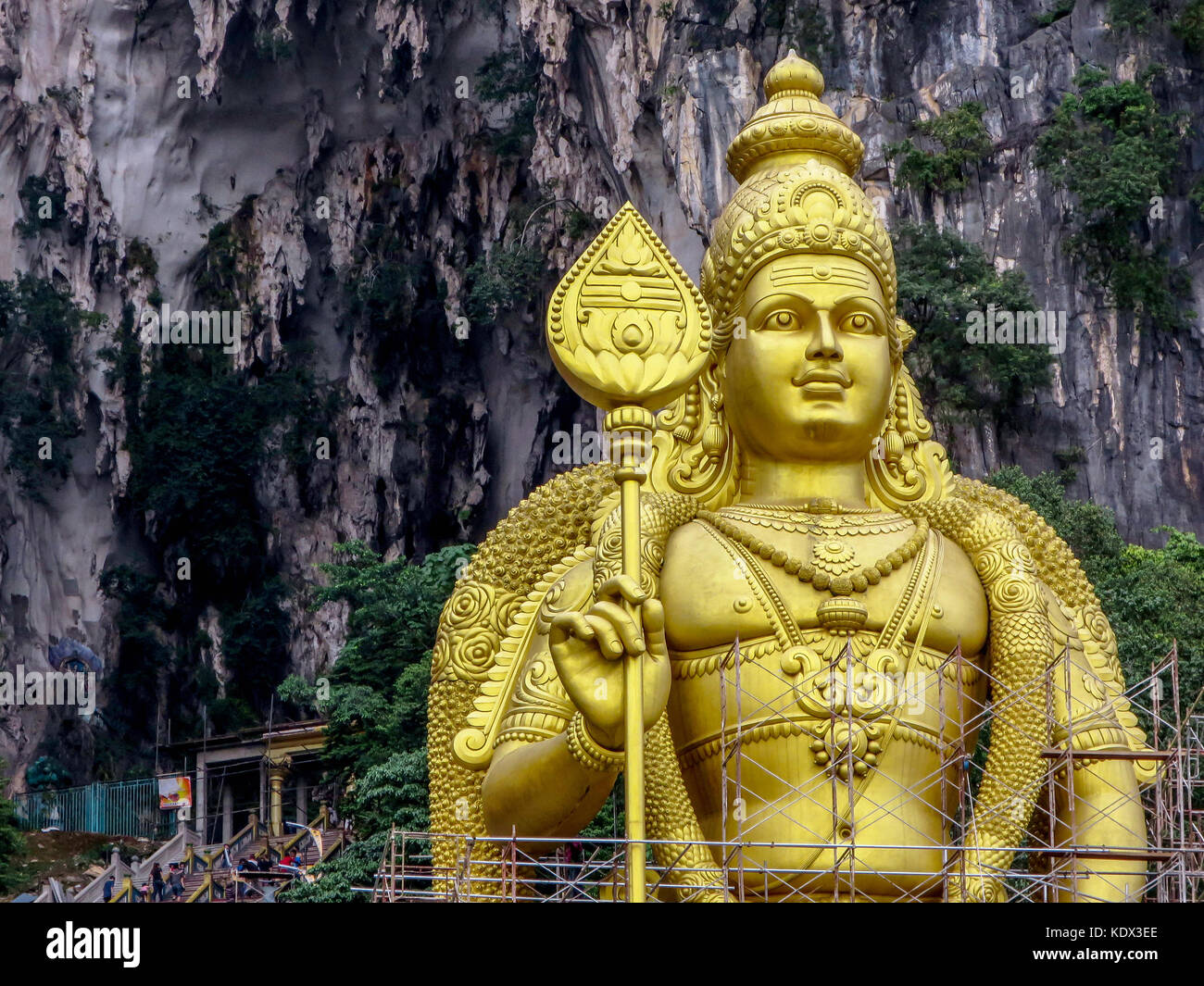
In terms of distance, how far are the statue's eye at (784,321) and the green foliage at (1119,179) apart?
19.7 metres

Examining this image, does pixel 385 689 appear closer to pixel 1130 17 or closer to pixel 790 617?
pixel 790 617

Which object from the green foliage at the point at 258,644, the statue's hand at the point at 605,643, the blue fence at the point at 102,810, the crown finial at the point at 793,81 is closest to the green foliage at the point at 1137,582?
the crown finial at the point at 793,81

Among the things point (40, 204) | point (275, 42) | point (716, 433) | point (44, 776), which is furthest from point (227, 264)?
point (716, 433)

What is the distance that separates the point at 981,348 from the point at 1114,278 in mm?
2417

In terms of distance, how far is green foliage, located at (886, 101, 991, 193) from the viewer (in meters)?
26.6

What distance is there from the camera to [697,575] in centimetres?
686

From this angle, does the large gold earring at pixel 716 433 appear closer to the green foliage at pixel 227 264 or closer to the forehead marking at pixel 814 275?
the forehead marking at pixel 814 275

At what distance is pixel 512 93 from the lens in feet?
109

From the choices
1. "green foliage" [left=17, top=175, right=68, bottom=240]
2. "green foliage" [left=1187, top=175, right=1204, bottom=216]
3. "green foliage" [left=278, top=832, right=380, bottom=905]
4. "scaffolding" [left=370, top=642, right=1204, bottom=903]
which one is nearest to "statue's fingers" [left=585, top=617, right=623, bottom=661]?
"scaffolding" [left=370, top=642, right=1204, bottom=903]

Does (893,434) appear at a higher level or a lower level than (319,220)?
lower

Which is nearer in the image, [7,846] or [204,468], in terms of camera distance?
[7,846]

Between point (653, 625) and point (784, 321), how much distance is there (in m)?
1.73

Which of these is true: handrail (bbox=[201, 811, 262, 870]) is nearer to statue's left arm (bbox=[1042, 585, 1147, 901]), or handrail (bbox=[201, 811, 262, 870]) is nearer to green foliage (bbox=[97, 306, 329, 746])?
green foliage (bbox=[97, 306, 329, 746])

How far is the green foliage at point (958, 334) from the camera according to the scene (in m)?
24.8
